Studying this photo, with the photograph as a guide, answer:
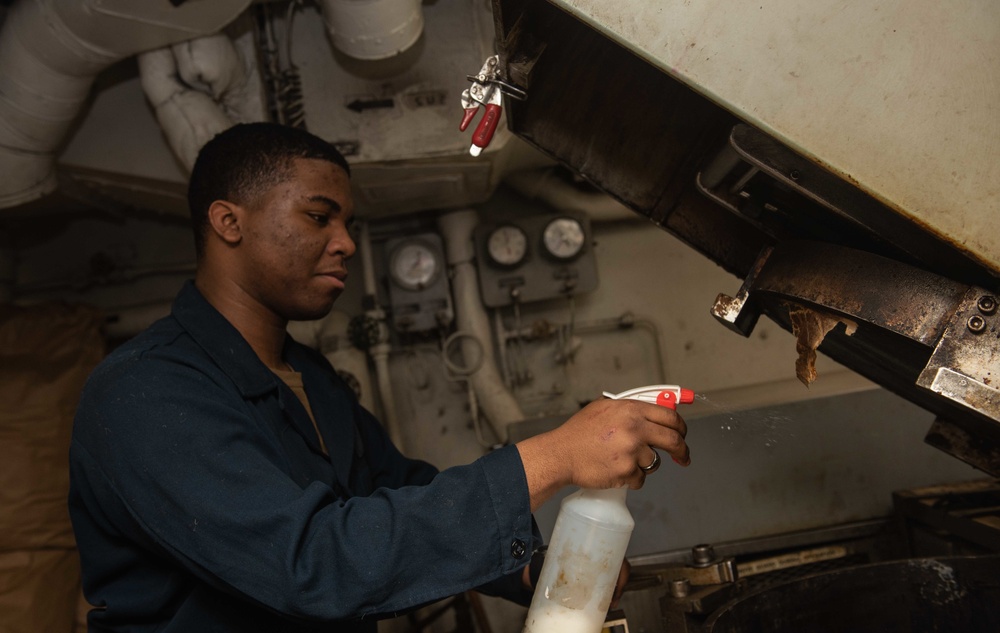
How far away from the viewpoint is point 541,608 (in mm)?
938

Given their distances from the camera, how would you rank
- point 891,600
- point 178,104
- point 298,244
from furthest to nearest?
point 178,104
point 298,244
point 891,600

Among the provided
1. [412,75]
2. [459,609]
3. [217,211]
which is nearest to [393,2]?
[412,75]

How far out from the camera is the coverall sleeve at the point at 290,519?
33.1 inches

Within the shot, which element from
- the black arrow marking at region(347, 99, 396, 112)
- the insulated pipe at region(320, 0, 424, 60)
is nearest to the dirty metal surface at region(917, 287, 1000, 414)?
the insulated pipe at region(320, 0, 424, 60)

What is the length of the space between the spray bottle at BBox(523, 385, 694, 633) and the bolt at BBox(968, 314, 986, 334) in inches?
12.0

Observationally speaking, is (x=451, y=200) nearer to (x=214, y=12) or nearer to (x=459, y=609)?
(x=214, y=12)

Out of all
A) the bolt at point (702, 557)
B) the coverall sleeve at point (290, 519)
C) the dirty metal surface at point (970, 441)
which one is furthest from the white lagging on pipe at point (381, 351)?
the dirty metal surface at point (970, 441)

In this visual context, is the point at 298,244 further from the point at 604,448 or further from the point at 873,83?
the point at 873,83

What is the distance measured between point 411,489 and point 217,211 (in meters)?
0.68

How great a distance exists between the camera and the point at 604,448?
34.4 inches

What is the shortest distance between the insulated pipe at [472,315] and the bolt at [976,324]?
5.33 ft

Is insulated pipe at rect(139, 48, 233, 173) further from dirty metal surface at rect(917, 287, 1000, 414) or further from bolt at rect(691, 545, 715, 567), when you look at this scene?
dirty metal surface at rect(917, 287, 1000, 414)

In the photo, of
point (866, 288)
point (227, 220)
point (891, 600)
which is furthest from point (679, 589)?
point (227, 220)

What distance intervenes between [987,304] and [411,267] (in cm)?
181
